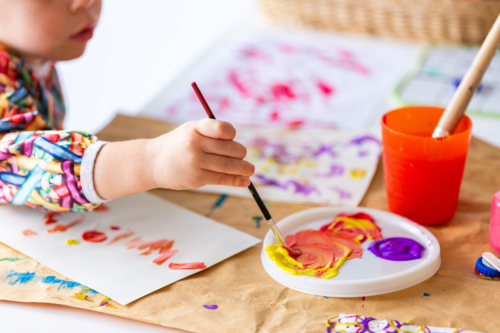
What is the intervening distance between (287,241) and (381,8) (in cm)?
95

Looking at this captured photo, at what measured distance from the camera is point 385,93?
1220 mm

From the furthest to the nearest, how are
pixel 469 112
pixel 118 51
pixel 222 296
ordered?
pixel 118 51
pixel 469 112
pixel 222 296

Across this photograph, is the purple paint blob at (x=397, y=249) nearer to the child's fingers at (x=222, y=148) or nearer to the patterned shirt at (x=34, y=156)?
the child's fingers at (x=222, y=148)

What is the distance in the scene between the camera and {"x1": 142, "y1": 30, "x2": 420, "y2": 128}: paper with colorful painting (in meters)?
1.16

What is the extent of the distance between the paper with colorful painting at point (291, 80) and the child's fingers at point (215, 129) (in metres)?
0.49

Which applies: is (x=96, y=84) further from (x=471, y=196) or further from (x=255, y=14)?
(x=471, y=196)

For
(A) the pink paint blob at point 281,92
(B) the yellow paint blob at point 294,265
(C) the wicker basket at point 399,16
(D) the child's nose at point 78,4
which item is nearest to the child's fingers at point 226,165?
(B) the yellow paint blob at point 294,265

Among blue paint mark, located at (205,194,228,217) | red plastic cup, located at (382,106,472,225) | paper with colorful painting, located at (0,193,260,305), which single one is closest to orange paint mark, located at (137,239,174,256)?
paper with colorful painting, located at (0,193,260,305)

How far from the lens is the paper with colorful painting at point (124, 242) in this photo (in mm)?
676

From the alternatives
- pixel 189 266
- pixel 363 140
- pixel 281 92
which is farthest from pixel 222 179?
pixel 281 92

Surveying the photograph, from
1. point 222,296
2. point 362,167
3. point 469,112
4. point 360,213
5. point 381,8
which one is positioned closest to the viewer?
point 222,296

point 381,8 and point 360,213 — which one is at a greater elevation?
point 381,8

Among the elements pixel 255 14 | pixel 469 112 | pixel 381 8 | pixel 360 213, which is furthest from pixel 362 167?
pixel 255 14

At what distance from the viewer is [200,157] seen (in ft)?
2.12
